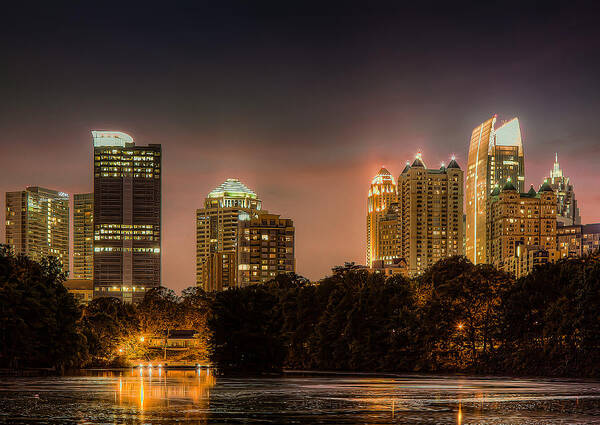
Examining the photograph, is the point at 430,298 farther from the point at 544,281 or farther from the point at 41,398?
the point at 41,398

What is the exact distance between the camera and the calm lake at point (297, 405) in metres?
37.0

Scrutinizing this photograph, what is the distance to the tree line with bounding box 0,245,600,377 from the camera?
285 feet

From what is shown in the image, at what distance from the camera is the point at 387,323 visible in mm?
109500

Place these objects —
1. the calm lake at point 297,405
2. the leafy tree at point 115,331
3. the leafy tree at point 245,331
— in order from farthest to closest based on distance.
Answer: the leafy tree at point 115,331 → the leafy tree at point 245,331 → the calm lake at point 297,405

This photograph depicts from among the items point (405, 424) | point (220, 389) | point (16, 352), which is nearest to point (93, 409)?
point (405, 424)

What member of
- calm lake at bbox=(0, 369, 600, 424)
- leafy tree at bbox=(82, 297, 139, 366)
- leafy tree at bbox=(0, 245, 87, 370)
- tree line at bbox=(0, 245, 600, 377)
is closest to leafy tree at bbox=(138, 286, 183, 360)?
leafy tree at bbox=(82, 297, 139, 366)

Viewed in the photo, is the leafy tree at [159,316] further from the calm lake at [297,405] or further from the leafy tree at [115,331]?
the calm lake at [297,405]

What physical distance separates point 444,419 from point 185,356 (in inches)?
5240

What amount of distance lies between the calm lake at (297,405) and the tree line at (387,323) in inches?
1025

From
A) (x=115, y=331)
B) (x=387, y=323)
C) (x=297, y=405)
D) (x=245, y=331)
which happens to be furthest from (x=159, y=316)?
(x=297, y=405)

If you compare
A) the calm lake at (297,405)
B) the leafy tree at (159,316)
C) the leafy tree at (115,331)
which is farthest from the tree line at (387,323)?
the leafy tree at (159,316)

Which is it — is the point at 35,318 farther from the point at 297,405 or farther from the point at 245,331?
the point at 297,405

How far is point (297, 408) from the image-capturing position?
1681 inches

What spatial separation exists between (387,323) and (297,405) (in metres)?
65.9
